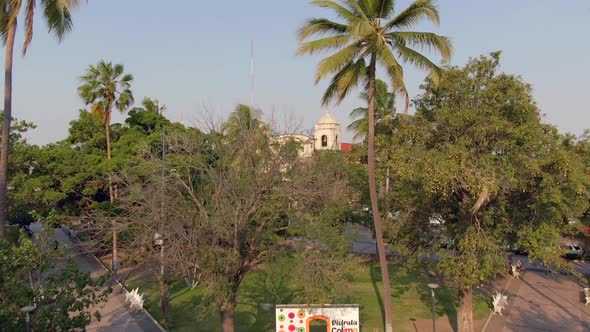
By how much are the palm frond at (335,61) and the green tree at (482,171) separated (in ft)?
11.2

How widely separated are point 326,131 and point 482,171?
159ft

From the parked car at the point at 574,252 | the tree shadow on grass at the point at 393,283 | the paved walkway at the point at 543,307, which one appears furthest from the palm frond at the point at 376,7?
the parked car at the point at 574,252

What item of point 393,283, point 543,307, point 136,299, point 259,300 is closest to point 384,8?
point 259,300

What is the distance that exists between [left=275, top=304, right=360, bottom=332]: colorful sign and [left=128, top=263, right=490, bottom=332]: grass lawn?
3.12 metres

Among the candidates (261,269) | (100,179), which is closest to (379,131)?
(261,269)

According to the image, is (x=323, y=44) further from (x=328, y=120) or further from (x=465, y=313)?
A: (x=328, y=120)

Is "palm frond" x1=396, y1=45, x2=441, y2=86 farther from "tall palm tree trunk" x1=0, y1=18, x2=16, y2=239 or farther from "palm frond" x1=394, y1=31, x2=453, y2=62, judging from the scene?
"tall palm tree trunk" x1=0, y1=18, x2=16, y2=239

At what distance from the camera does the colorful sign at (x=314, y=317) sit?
14.0m

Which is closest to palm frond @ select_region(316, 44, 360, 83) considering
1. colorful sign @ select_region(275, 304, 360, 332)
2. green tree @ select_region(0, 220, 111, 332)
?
colorful sign @ select_region(275, 304, 360, 332)

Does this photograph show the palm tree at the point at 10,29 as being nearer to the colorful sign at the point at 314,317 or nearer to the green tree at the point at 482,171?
the colorful sign at the point at 314,317

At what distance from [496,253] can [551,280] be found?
14105mm

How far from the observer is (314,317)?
554 inches

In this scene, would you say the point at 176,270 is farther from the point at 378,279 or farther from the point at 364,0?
the point at 378,279

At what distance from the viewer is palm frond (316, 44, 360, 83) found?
43.2 ft
